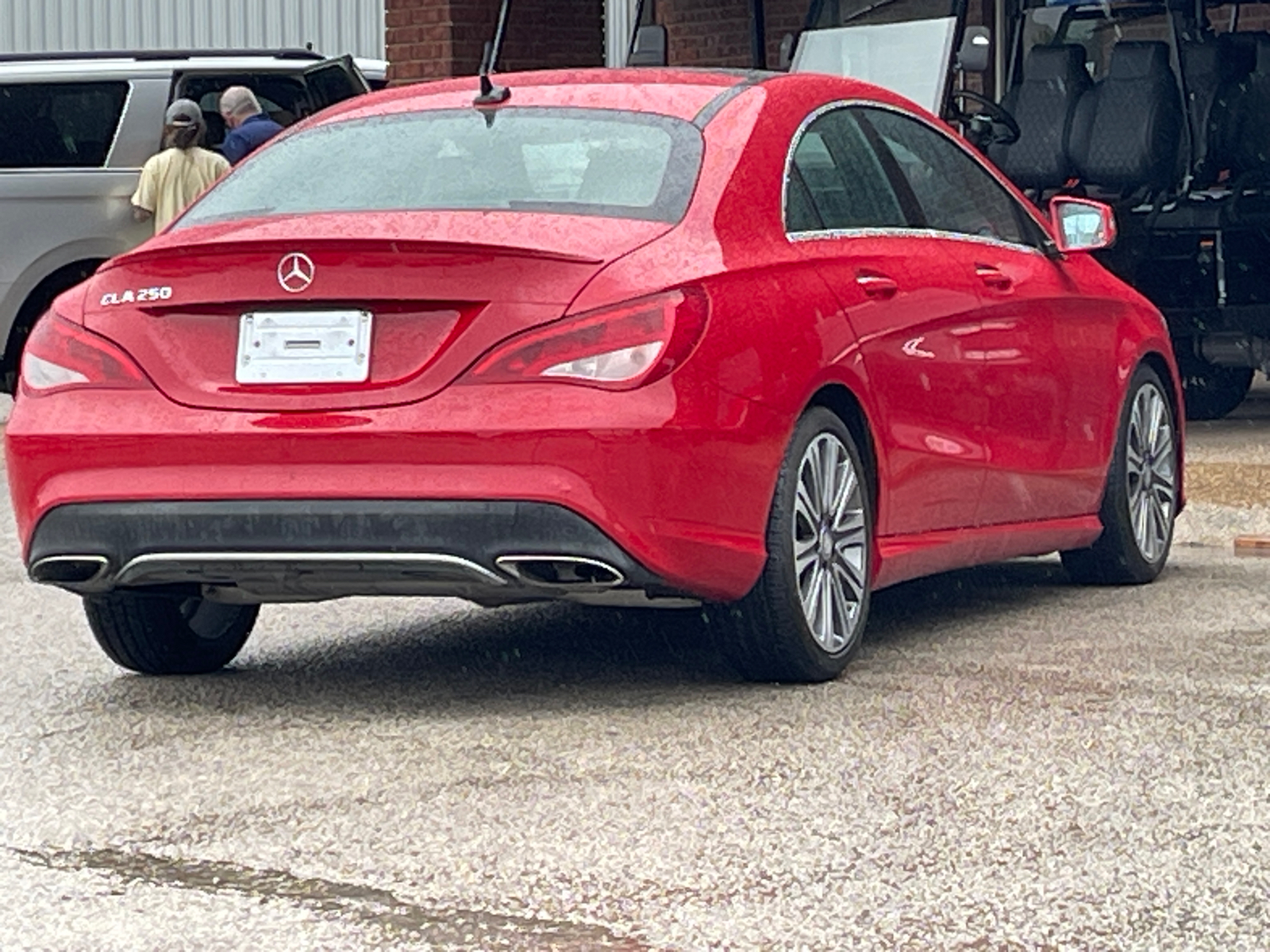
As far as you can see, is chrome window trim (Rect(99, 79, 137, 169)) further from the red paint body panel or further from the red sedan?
the red paint body panel

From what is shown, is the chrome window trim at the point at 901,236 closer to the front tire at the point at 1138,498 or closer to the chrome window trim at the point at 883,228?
the chrome window trim at the point at 883,228

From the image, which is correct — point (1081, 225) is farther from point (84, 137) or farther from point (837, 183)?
point (84, 137)

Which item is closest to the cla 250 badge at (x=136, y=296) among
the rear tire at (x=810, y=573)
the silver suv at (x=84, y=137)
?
the rear tire at (x=810, y=573)

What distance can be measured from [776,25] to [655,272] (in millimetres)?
12735

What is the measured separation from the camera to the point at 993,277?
8.12 meters

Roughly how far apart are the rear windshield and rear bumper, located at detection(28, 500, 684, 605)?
0.80 m

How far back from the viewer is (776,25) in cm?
1894

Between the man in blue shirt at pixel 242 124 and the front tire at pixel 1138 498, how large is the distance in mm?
7534

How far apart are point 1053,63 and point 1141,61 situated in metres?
0.55

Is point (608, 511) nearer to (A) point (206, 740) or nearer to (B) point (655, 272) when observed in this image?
(B) point (655, 272)

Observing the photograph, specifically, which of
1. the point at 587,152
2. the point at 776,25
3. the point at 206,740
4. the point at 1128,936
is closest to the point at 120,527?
the point at 206,740

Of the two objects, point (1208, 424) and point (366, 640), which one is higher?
point (366, 640)

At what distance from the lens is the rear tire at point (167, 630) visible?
23.7ft

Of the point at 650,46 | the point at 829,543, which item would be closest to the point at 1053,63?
the point at 650,46
